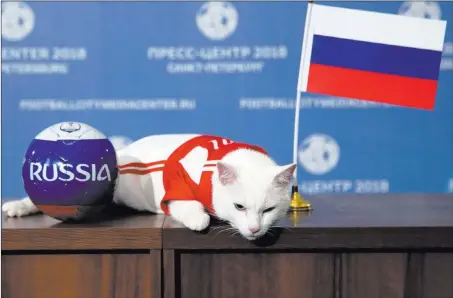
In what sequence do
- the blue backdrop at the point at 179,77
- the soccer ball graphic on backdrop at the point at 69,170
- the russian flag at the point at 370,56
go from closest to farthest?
the soccer ball graphic on backdrop at the point at 69,170 → the russian flag at the point at 370,56 → the blue backdrop at the point at 179,77

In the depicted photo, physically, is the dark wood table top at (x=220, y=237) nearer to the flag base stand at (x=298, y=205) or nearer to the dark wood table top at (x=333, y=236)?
the dark wood table top at (x=333, y=236)

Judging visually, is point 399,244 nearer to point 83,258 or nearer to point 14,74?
point 83,258

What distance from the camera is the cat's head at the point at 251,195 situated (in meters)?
1.39

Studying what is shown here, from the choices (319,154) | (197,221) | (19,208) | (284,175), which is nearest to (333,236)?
(284,175)

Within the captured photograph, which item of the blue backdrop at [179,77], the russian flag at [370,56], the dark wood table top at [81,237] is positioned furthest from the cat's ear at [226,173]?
the blue backdrop at [179,77]

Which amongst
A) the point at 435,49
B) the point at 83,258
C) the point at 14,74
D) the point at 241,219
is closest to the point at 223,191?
the point at 241,219

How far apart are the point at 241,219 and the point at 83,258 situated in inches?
12.7

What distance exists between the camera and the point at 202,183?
1458 mm

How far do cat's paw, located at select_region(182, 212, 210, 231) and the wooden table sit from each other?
2 cm

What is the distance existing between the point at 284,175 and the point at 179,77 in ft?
4.80

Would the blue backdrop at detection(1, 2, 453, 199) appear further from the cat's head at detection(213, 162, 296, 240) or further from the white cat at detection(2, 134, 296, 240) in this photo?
the cat's head at detection(213, 162, 296, 240)

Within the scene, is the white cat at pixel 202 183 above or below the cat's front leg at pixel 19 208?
above

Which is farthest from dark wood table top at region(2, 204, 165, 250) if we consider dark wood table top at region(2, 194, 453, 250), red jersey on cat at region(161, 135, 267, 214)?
red jersey on cat at region(161, 135, 267, 214)

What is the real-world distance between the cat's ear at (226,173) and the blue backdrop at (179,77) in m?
1.42
